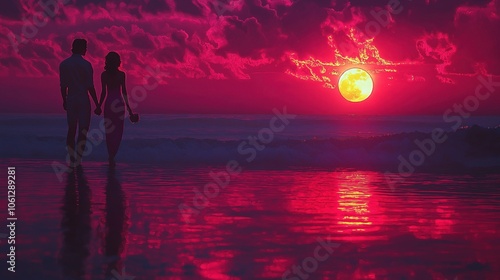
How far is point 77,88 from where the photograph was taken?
36.9 ft

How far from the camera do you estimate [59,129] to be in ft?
130

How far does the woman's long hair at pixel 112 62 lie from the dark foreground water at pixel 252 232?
2262 millimetres

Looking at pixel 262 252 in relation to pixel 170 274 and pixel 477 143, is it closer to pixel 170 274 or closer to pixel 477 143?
pixel 170 274

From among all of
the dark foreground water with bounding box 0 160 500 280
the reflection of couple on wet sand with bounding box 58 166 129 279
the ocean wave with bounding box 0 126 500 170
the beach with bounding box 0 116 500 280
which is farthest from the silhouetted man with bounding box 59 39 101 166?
the ocean wave with bounding box 0 126 500 170

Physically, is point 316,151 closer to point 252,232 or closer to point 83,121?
point 83,121

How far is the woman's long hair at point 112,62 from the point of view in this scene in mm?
12188

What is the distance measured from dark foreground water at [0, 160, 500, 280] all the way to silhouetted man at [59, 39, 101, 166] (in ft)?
3.04

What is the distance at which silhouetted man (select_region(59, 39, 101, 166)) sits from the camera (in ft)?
36.7

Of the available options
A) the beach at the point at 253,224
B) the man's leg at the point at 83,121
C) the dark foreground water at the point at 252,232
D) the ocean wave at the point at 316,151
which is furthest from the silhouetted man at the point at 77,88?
the ocean wave at the point at 316,151

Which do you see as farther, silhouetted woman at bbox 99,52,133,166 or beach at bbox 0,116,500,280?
silhouetted woman at bbox 99,52,133,166

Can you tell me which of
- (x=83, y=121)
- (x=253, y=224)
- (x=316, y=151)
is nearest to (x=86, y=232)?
(x=253, y=224)

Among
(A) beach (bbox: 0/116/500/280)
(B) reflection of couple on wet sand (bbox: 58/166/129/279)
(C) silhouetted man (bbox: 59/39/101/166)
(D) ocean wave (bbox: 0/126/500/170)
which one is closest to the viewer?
(B) reflection of couple on wet sand (bbox: 58/166/129/279)

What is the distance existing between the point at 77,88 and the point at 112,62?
1147 mm

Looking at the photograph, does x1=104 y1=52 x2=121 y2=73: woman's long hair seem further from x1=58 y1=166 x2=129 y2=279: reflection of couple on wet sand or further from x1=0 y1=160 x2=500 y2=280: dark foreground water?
x1=58 y1=166 x2=129 y2=279: reflection of couple on wet sand
